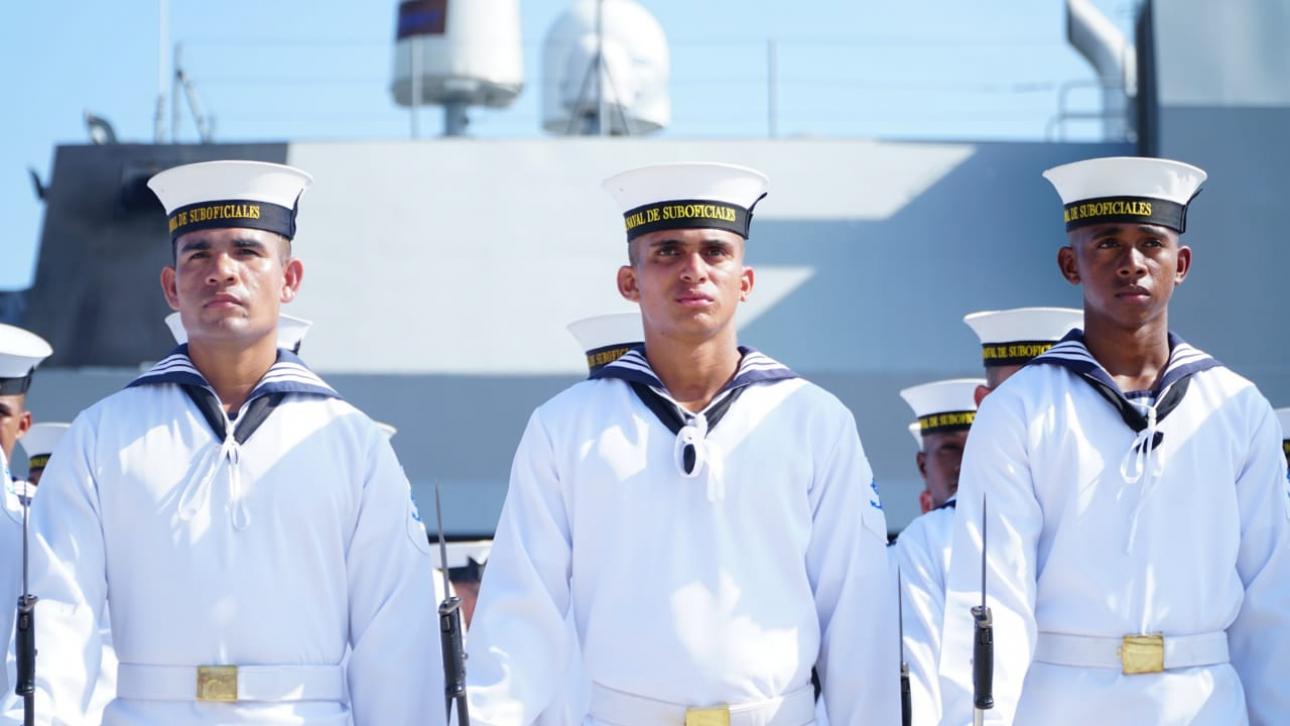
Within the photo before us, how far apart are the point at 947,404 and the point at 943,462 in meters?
0.21

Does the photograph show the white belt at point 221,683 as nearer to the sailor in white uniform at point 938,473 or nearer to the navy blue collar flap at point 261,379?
the navy blue collar flap at point 261,379

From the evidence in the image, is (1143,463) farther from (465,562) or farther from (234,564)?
(465,562)

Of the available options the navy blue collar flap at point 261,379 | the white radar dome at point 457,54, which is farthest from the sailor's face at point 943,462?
the white radar dome at point 457,54

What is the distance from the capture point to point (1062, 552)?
3.70 m

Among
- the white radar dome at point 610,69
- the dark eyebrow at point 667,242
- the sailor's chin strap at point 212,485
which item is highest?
the white radar dome at point 610,69

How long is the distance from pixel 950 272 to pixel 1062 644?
24.3 feet

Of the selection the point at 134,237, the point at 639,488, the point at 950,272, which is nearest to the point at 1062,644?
the point at 639,488

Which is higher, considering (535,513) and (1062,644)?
(535,513)

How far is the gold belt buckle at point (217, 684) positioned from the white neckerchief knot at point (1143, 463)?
2.07 meters

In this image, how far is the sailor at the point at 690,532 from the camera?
3518 mm

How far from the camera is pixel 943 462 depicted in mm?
5766

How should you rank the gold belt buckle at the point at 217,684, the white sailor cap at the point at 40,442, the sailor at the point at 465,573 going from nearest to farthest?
the gold belt buckle at the point at 217,684 < the sailor at the point at 465,573 < the white sailor cap at the point at 40,442

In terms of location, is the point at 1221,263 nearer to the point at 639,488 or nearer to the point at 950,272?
the point at 950,272

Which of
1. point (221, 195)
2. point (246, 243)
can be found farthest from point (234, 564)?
point (221, 195)
